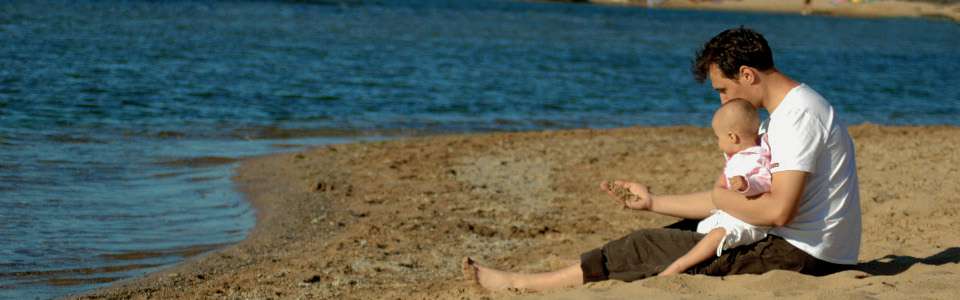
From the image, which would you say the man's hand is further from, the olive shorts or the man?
the olive shorts

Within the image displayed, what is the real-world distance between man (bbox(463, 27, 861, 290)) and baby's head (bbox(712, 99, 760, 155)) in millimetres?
53

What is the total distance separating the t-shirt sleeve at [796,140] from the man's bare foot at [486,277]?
146cm

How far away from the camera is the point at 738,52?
501 centimetres

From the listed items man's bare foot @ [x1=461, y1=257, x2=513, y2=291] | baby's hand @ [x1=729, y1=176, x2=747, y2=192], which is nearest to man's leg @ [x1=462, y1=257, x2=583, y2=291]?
man's bare foot @ [x1=461, y1=257, x2=513, y2=291]

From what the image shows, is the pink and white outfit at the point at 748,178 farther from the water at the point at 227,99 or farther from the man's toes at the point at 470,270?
the water at the point at 227,99

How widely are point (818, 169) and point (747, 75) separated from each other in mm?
480

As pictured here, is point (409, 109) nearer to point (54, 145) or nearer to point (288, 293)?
point (54, 145)

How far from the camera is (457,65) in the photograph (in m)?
27.2

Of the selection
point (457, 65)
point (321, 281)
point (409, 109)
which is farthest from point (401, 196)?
point (457, 65)

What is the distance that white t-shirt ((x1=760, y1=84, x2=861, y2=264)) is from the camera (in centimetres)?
495

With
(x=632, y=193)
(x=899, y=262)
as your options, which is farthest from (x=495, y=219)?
(x=899, y=262)

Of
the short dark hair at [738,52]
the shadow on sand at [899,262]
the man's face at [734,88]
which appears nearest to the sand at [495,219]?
the shadow on sand at [899,262]

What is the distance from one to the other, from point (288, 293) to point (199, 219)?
269 centimetres

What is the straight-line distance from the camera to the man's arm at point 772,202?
497cm
